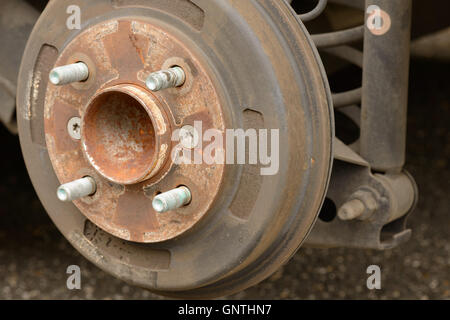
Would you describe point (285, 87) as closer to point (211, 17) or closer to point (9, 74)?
point (211, 17)

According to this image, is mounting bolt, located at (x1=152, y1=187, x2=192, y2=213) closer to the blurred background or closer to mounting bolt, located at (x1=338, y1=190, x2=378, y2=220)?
mounting bolt, located at (x1=338, y1=190, x2=378, y2=220)

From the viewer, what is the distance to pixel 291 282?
1.88m

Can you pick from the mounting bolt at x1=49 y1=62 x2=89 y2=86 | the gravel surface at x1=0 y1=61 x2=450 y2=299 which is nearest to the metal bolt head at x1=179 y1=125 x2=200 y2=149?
the mounting bolt at x1=49 y1=62 x2=89 y2=86

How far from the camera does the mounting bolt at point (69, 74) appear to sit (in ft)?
3.81

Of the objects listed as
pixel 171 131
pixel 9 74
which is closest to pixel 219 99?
pixel 171 131

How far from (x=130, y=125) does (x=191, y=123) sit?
139mm

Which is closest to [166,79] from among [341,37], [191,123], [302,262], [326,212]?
[191,123]

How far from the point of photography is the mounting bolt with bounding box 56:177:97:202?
1.20 metres

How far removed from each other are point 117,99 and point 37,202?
3.89 ft

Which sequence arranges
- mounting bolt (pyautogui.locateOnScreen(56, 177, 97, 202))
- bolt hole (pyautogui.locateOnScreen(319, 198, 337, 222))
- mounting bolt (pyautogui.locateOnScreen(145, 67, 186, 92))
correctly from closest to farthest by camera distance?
mounting bolt (pyautogui.locateOnScreen(145, 67, 186, 92)) → mounting bolt (pyautogui.locateOnScreen(56, 177, 97, 202)) → bolt hole (pyautogui.locateOnScreen(319, 198, 337, 222))

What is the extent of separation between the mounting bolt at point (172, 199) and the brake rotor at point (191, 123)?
0.02 m

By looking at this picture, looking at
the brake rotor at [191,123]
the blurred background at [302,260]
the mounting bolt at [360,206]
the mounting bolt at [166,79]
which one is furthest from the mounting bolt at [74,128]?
the blurred background at [302,260]

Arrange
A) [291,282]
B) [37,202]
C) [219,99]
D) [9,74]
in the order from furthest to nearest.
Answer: [37,202] < [291,282] < [9,74] < [219,99]

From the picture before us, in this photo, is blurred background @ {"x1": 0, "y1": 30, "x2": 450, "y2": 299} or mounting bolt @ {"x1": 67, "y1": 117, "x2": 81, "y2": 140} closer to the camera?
mounting bolt @ {"x1": 67, "y1": 117, "x2": 81, "y2": 140}
